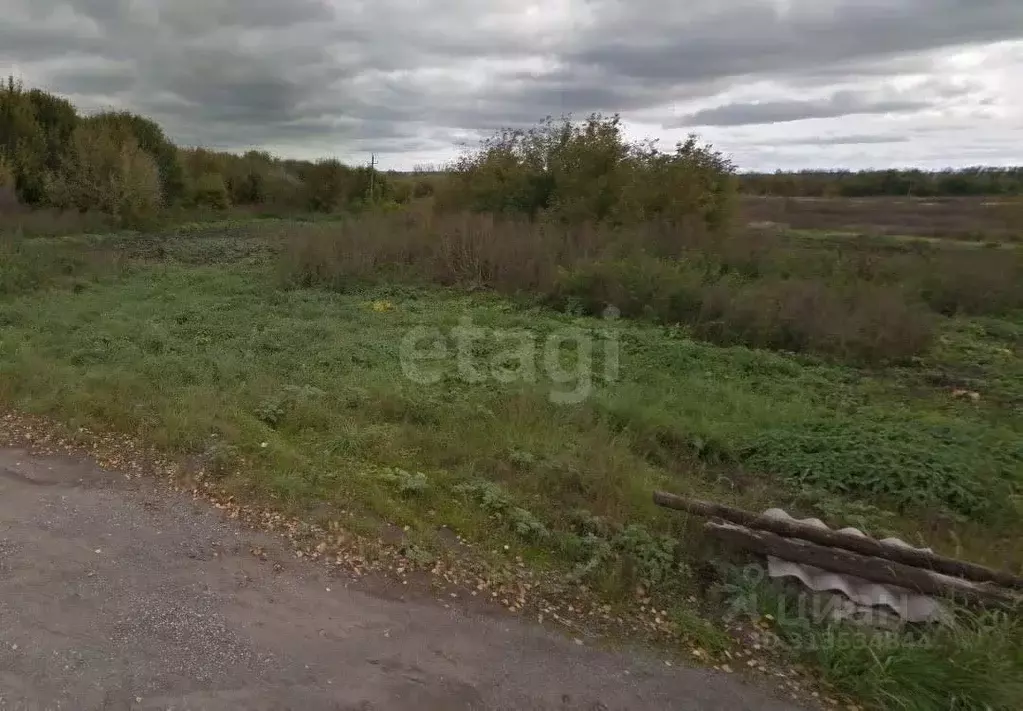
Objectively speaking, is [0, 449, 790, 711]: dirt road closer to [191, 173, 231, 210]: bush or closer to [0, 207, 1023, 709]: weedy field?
[0, 207, 1023, 709]: weedy field

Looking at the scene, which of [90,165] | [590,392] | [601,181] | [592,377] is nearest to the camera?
[590,392]

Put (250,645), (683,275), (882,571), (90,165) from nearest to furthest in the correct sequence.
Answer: (250,645), (882,571), (683,275), (90,165)

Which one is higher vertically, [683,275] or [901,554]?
[683,275]

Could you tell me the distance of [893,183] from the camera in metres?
39.2

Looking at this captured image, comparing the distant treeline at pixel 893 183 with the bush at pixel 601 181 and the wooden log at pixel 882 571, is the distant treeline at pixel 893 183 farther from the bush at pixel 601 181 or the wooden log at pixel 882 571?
the wooden log at pixel 882 571

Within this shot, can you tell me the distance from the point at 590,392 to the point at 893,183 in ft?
135

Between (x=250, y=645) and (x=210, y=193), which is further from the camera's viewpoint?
(x=210, y=193)

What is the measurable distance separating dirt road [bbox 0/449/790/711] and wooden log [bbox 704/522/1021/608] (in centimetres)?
98

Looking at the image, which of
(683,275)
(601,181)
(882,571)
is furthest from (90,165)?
(882,571)

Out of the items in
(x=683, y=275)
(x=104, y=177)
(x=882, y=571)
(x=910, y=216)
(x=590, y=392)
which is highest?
(x=104, y=177)

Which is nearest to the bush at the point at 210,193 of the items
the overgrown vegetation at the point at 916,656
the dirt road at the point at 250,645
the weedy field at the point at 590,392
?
the weedy field at the point at 590,392

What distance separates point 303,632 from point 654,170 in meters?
15.3

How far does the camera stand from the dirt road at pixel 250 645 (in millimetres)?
2873

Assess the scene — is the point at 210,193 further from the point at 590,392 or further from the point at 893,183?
the point at 893,183
